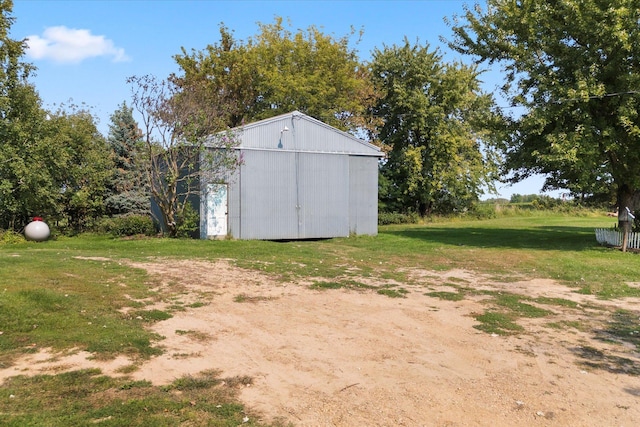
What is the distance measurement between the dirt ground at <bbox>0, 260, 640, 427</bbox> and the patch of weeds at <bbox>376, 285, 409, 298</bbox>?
1.26 feet

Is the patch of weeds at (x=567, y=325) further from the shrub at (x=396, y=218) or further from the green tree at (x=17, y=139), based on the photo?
the shrub at (x=396, y=218)

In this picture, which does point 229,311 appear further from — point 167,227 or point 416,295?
point 167,227

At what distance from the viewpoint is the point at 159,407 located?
407cm

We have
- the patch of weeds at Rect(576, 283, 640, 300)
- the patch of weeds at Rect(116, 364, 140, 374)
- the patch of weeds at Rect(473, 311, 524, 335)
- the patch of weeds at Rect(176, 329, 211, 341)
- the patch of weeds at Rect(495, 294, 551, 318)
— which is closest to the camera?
the patch of weeds at Rect(116, 364, 140, 374)

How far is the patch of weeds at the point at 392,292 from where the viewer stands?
29.4ft

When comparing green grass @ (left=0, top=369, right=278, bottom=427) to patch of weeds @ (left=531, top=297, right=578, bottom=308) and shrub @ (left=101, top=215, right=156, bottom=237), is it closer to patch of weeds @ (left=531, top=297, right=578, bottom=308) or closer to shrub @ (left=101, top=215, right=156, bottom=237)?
patch of weeds @ (left=531, top=297, right=578, bottom=308)

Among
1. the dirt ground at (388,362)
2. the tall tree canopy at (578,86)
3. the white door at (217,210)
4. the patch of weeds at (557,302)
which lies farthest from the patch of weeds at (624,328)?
the white door at (217,210)

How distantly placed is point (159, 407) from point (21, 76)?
→ 20132 millimetres

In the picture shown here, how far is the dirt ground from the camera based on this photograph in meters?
4.23

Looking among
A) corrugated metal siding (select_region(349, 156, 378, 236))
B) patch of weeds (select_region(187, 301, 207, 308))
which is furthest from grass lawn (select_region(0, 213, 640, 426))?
corrugated metal siding (select_region(349, 156, 378, 236))

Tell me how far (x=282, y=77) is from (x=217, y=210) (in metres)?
15.0

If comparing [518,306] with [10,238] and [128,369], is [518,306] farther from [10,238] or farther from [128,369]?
[10,238]

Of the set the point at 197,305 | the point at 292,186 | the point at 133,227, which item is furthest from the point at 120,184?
the point at 197,305

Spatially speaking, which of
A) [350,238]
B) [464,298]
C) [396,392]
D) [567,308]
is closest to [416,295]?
[464,298]
